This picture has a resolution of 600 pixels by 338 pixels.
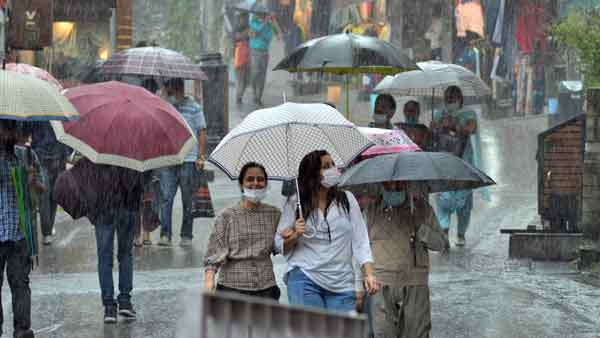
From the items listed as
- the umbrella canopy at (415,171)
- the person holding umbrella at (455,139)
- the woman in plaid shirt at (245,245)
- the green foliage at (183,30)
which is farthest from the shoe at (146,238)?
the green foliage at (183,30)

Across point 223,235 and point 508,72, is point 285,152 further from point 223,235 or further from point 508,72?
point 508,72

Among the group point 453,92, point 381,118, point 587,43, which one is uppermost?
point 587,43

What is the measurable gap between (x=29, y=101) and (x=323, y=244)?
2248 mm

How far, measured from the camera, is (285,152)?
23.9 feet

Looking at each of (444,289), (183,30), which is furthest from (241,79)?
(444,289)

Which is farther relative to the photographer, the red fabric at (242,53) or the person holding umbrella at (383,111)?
the red fabric at (242,53)

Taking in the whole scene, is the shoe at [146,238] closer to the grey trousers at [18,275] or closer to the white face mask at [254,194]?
the grey trousers at [18,275]

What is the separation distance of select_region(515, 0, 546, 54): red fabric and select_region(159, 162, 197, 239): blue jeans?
14.8 meters

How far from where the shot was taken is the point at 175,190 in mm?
12688

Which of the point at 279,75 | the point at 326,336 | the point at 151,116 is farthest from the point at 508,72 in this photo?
the point at 326,336

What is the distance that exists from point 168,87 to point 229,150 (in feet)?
18.0

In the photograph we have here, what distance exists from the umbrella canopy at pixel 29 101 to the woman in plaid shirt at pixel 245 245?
171 cm

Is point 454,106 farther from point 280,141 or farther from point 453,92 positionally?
point 280,141

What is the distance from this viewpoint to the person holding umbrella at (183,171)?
12.6 meters
